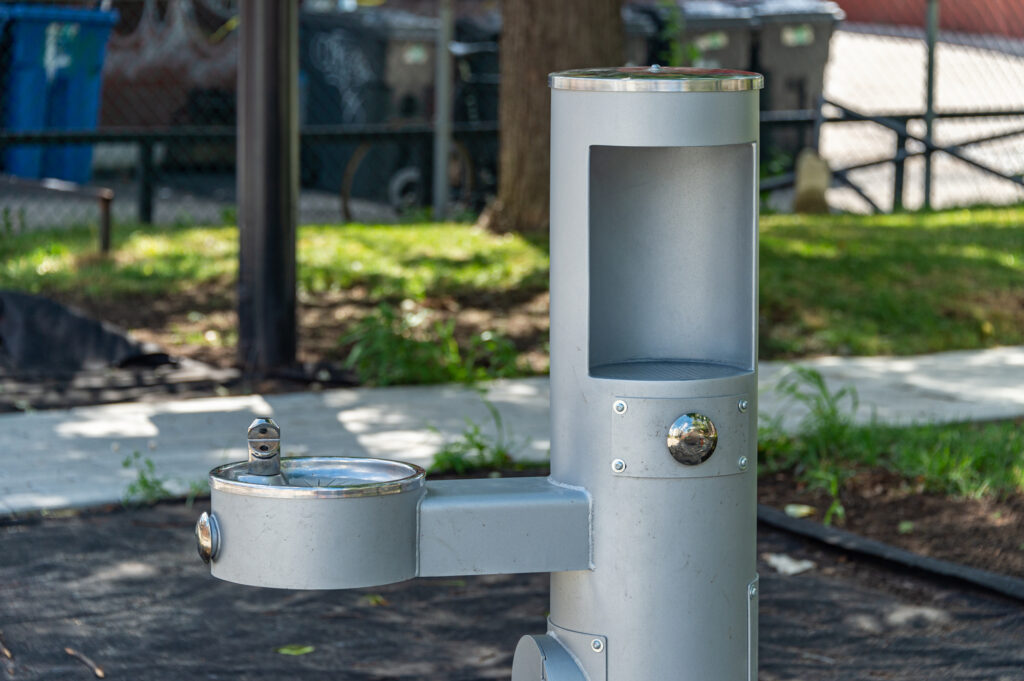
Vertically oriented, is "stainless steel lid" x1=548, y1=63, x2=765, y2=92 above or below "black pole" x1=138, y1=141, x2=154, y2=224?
below

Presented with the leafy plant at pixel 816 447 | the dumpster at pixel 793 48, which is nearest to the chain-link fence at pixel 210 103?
the dumpster at pixel 793 48

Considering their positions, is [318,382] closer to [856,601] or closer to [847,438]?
[847,438]

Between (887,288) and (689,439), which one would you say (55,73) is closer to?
(887,288)

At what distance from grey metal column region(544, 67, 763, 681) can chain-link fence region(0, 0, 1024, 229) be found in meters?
8.52

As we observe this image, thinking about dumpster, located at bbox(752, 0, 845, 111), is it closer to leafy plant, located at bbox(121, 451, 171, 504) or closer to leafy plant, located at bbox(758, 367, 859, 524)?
leafy plant, located at bbox(758, 367, 859, 524)

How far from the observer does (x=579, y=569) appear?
92.7 inches

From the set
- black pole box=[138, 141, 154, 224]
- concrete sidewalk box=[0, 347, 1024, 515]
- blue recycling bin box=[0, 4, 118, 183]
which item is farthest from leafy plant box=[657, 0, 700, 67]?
concrete sidewalk box=[0, 347, 1024, 515]

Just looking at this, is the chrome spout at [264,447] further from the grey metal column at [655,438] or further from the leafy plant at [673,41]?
the leafy plant at [673,41]

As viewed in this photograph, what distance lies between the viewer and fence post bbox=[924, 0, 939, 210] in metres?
12.4

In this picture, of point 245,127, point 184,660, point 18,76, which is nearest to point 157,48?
point 18,76

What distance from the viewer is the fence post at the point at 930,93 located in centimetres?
1240

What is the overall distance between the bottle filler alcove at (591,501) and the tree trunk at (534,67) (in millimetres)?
6791

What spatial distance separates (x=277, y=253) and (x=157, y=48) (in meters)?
7.21

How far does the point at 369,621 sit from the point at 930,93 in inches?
388
